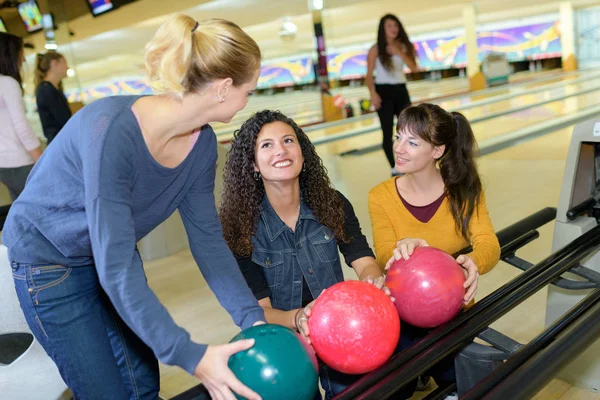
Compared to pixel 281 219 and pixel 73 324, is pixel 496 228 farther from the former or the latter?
pixel 73 324

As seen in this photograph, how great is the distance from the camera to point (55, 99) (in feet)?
11.5

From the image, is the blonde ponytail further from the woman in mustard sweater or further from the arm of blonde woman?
the arm of blonde woman

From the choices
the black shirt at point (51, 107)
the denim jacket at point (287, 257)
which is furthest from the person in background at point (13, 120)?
the denim jacket at point (287, 257)

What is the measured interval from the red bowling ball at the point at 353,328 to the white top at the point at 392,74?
137 inches

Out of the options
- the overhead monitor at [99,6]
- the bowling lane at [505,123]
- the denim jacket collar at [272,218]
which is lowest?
the bowling lane at [505,123]

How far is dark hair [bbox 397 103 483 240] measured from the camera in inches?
64.5

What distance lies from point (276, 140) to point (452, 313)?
0.56 m

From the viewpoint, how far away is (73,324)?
1.15 meters

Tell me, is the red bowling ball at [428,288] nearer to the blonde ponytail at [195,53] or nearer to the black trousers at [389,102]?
the blonde ponytail at [195,53]

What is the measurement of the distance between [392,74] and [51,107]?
2.35 metres

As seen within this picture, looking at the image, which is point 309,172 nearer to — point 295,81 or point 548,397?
point 548,397

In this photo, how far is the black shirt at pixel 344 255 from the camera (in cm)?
146

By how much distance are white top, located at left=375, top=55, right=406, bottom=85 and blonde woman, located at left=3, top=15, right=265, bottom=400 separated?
346 centimetres

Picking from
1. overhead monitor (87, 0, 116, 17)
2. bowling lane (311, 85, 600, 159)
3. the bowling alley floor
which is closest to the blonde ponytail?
the bowling alley floor
